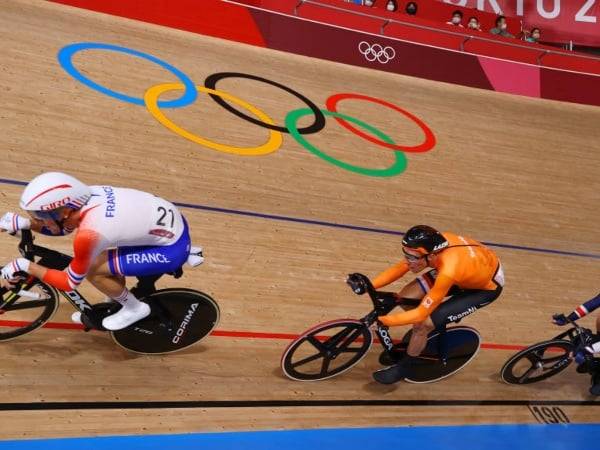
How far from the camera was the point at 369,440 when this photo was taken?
352 cm

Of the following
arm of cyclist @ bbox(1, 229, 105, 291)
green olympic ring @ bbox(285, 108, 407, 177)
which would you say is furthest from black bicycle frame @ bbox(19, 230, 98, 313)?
green olympic ring @ bbox(285, 108, 407, 177)

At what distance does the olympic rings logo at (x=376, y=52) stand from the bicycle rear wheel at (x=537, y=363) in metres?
6.13

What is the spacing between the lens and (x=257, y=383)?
372 centimetres

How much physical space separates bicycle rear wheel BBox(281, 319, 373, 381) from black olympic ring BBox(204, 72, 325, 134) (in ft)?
11.6

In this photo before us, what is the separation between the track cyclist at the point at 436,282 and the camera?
3518 mm

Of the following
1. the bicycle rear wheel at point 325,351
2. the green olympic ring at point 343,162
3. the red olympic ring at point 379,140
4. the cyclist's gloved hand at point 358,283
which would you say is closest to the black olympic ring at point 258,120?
the green olympic ring at point 343,162

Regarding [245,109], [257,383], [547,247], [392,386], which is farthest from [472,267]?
[245,109]

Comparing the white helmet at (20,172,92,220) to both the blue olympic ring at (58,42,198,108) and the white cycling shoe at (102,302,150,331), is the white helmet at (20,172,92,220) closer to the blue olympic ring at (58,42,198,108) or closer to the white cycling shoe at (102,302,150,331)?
the white cycling shoe at (102,302,150,331)

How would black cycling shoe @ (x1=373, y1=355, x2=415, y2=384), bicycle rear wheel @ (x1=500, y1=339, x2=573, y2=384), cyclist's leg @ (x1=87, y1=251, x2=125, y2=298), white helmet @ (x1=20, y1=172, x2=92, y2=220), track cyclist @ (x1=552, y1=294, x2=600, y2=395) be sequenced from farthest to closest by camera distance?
bicycle rear wheel @ (x1=500, y1=339, x2=573, y2=384) → track cyclist @ (x1=552, y1=294, x2=600, y2=395) → black cycling shoe @ (x1=373, y1=355, x2=415, y2=384) → cyclist's leg @ (x1=87, y1=251, x2=125, y2=298) → white helmet @ (x1=20, y1=172, x2=92, y2=220)

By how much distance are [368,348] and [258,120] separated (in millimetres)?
3787

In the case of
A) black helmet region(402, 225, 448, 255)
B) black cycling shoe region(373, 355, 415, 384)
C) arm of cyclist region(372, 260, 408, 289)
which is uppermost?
black helmet region(402, 225, 448, 255)

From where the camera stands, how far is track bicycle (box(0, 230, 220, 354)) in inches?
124

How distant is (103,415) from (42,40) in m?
5.28

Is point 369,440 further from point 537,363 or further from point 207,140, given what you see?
point 207,140
